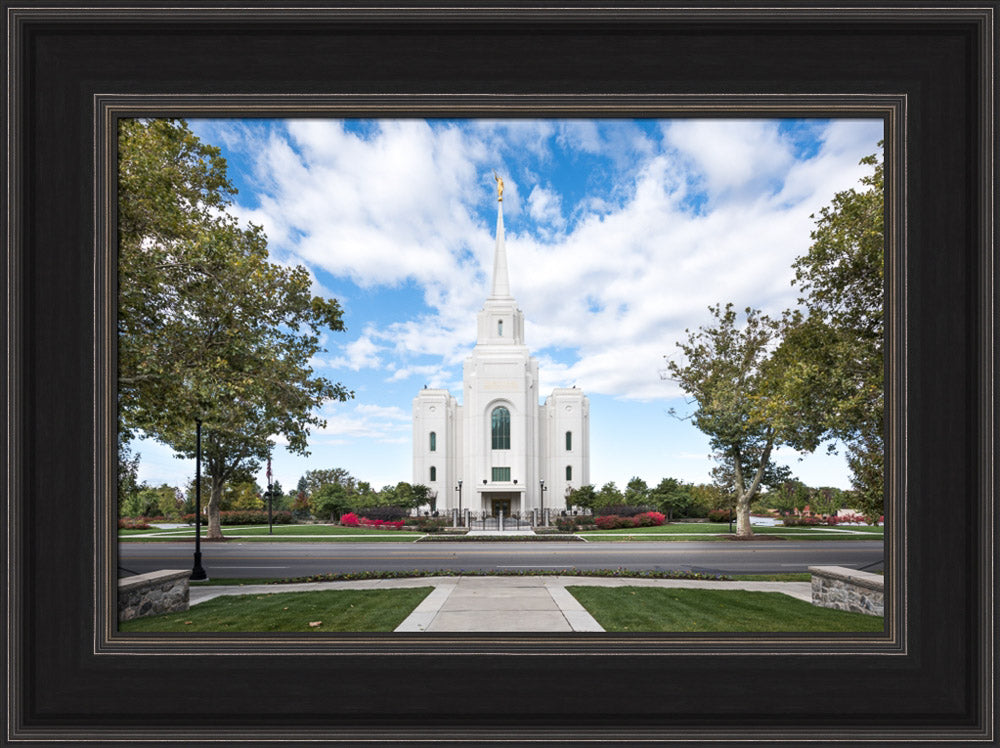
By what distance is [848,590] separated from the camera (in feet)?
23.3

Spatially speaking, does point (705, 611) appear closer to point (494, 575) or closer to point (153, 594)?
point (494, 575)

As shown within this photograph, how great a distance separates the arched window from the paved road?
17.2m

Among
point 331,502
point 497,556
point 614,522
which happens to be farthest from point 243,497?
point 614,522

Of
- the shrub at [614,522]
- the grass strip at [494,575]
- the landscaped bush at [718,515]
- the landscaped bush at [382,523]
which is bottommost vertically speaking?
the landscaped bush at [382,523]

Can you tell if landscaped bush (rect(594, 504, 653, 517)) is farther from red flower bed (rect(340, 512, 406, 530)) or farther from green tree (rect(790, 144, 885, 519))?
green tree (rect(790, 144, 885, 519))

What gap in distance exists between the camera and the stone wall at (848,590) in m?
6.54

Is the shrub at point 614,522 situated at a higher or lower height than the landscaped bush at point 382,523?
higher

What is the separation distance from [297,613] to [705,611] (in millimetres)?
6004

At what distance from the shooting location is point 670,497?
1008 inches

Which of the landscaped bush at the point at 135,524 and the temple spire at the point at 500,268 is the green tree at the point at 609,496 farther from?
the landscaped bush at the point at 135,524

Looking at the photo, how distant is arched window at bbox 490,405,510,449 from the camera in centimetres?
3678

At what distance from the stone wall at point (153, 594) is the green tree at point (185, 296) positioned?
7.73 ft

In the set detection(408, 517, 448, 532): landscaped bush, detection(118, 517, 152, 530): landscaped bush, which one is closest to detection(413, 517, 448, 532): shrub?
detection(408, 517, 448, 532): landscaped bush

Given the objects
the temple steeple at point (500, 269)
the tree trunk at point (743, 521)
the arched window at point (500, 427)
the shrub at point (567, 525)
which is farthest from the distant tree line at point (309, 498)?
the tree trunk at point (743, 521)
